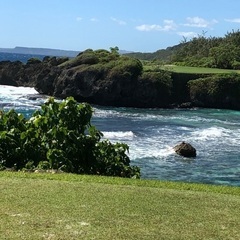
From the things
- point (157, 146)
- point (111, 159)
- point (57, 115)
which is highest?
point (57, 115)

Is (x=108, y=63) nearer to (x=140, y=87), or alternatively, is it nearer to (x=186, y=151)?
(x=140, y=87)

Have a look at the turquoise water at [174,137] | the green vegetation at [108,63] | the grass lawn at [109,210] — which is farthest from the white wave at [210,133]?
the grass lawn at [109,210]

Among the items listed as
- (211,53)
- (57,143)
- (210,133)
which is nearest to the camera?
(57,143)

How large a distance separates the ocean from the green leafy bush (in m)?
8.64

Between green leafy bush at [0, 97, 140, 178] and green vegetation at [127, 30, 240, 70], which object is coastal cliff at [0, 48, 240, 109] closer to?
green vegetation at [127, 30, 240, 70]

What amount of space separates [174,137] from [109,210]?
2464 centimetres

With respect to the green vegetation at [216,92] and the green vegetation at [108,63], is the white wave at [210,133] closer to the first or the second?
the green vegetation at [216,92]

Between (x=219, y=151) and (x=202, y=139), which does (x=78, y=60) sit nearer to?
(x=202, y=139)

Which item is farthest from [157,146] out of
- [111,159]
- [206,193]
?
[206,193]

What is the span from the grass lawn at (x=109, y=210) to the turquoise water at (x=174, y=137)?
11.3 m

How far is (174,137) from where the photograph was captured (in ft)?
102

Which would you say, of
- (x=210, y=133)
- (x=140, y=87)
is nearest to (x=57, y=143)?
(x=210, y=133)

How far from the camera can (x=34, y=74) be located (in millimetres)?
68188

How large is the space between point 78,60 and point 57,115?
48066 mm
